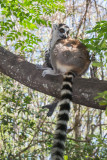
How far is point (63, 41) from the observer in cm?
411

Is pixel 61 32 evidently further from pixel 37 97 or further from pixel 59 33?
pixel 37 97

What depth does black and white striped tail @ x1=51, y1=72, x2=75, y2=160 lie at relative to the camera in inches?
95.9

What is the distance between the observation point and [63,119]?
110 inches

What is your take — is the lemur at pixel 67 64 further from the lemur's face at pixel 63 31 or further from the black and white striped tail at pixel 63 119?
the lemur's face at pixel 63 31

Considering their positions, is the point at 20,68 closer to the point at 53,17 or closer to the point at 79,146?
the point at 79,146

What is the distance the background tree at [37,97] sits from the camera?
187 inches

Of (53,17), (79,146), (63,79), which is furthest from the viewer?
(53,17)

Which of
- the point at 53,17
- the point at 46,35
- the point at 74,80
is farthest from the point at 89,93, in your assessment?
the point at 46,35

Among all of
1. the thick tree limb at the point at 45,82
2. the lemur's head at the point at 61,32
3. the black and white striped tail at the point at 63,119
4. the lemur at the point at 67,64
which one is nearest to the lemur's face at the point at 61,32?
the lemur's head at the point at 61,32

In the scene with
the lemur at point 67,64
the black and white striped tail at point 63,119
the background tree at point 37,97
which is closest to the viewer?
the black and white striped tail at point 63,119

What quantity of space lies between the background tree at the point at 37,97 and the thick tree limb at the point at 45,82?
15cm

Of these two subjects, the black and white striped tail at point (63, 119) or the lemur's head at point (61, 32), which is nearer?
the black and white striped tail at point (63, 119)

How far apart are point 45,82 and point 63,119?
0.90 meters

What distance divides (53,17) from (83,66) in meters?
4.79
